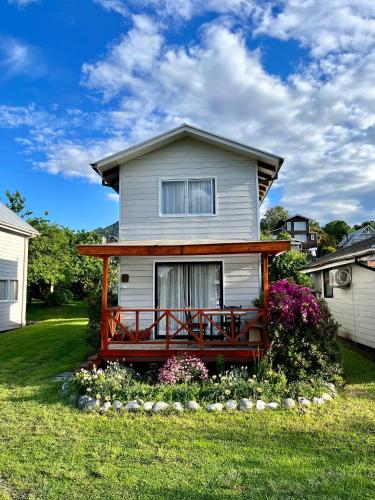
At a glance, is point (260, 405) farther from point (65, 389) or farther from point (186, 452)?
point (65, 389)

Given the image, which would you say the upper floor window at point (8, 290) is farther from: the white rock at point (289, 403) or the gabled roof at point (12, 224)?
the white rock at point (289, 403)

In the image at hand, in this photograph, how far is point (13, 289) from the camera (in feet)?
61.4

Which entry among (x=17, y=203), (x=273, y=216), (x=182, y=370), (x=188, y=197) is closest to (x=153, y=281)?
(x=188, y=197)

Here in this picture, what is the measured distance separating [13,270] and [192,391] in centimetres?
1440

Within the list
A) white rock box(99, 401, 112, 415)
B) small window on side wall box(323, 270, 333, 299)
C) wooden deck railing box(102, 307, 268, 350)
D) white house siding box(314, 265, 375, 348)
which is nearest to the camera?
white rock box(99, 401, 112, 415)

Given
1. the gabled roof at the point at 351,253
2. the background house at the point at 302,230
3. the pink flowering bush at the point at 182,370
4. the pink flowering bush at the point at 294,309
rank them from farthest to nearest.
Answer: the background house at the point at 302,230, the gabled roof at the point at 351,253, the pink flowering bush at the point at 294,309, the pink flowering bush at the point at 182,370

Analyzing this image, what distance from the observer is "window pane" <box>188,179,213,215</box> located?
11.8 metres

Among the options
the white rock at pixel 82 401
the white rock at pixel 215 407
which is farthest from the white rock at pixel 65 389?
the white rock at pixel 215 407

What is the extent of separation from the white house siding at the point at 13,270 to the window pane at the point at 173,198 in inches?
394

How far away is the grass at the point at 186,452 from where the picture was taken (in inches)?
166

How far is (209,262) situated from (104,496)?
7.90 m

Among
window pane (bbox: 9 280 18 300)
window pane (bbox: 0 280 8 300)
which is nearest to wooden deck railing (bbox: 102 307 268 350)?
window pane (bbox: 0 280 8 300)

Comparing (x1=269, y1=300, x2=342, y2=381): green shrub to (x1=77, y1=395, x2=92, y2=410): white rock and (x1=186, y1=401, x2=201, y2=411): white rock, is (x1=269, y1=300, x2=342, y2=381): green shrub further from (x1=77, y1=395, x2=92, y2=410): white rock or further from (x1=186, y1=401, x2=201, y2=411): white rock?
(x1=77, y1=395, x2=92, y2=410): white rock

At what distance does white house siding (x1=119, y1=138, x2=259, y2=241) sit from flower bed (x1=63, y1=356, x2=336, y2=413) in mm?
4680
